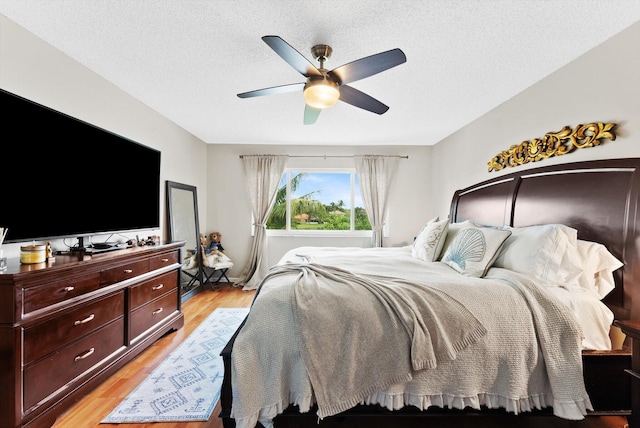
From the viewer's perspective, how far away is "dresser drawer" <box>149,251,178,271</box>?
2.52 meters

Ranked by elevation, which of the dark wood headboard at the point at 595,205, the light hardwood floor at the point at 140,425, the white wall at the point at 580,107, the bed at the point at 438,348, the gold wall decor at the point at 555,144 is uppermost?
the white wall at the point at 580,107

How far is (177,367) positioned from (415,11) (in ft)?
9.71

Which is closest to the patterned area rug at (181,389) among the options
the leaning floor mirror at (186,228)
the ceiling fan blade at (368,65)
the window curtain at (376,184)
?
the leaning floor mirror at (186,228)

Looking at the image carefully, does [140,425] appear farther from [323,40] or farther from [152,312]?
[323,40]

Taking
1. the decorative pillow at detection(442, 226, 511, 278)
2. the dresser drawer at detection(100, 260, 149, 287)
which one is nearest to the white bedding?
the decorative pillow at detection(442, 226, 511, 278)

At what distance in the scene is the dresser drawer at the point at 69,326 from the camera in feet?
4.87

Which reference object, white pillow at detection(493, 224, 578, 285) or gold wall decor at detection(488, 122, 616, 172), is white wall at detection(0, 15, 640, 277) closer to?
gold wall decor at detection(488, 122, 616, 172)

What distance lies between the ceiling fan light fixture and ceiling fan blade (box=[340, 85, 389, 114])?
0.14 metres

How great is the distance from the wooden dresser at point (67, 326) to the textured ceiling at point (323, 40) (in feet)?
4.99

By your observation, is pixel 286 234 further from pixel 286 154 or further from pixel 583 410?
pixel 583 410

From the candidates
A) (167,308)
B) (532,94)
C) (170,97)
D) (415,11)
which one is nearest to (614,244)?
(532,94)

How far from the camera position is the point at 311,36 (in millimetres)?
1932

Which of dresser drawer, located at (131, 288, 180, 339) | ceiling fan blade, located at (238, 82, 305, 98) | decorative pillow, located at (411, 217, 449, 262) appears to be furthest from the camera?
decorative pillow, located at (411, 217, 449, 262)

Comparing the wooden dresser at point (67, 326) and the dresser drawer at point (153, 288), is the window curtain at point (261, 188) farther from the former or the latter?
the wooden dresser at point (67, 326)
